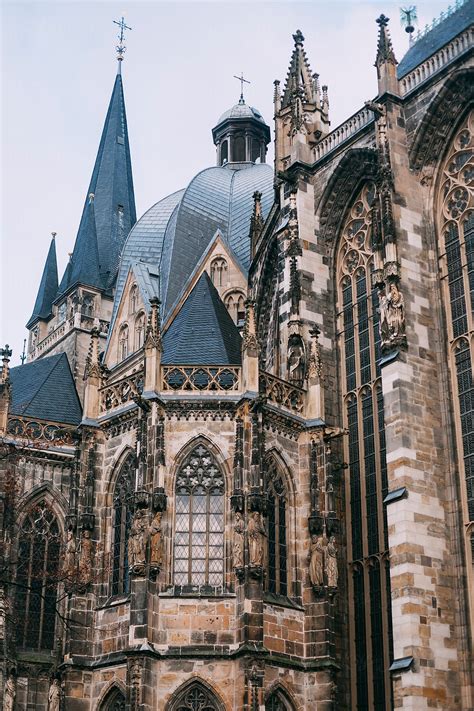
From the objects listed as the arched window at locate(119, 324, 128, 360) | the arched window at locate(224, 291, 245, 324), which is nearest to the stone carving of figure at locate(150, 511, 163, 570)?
the arched window at locate(224, 291, 245, 324)

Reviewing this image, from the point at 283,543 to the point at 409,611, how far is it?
3.38 m

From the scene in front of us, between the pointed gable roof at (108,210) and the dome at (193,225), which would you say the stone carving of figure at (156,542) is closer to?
the dome at (193,225)

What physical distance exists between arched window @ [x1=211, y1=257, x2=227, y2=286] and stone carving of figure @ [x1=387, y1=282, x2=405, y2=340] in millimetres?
12990

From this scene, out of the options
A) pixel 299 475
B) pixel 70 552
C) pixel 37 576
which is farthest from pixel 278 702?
pixel 37 576

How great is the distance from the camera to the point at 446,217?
24391mm

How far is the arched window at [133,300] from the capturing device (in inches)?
1443

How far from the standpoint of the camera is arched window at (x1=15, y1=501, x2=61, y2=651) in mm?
24953

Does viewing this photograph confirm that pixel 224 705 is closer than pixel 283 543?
Yes

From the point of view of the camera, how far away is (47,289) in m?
48.9

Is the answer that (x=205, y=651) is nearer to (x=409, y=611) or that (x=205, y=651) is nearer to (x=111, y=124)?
(x=409, y=611)

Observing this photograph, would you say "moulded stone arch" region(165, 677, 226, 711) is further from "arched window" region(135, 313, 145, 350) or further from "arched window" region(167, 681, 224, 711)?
"arched window" region(135, 313, 145, 350)

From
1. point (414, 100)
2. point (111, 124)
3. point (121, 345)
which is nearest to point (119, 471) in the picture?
point (414, 100)

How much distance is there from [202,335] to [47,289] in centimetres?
2530

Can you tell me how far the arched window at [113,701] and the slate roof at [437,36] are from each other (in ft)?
50.6
